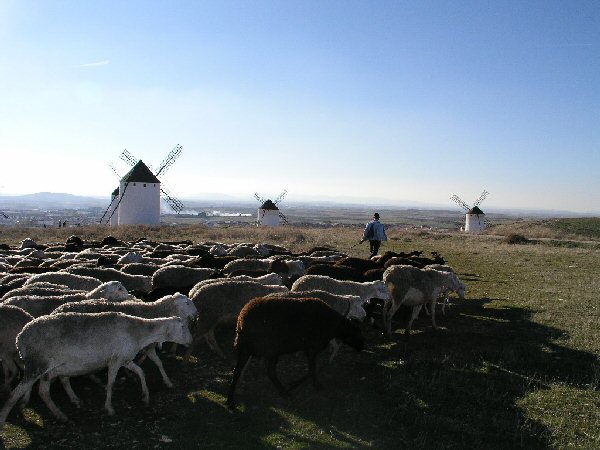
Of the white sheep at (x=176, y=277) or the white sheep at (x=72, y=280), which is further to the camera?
the white sheep at (x=176, y=277)

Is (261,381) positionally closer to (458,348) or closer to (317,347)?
(317,347)

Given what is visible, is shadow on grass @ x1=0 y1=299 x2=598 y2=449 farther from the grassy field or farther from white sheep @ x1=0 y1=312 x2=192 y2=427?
white sheep @ x1=0 y1=312 x2=192 y2=427

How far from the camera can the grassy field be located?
259 inches

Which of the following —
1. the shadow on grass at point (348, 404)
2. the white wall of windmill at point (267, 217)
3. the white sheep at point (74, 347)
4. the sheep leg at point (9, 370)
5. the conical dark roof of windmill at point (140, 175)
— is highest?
the conical dark roof of windmill at point (140, 175)

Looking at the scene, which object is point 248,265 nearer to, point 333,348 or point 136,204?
point 333,348

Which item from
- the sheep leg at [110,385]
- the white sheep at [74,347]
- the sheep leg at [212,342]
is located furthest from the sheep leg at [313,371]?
the sheep leg at [110,385]

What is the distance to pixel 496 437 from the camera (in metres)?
6.62

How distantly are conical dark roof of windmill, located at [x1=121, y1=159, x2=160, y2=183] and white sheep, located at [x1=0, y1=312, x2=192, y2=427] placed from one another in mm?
48353

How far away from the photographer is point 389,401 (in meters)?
7.79

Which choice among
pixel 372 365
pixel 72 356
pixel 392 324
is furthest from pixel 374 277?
pixel 72 356

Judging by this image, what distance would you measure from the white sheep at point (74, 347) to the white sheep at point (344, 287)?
4468 mm

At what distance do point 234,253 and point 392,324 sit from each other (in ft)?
32.1

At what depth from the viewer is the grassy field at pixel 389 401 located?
259 inches

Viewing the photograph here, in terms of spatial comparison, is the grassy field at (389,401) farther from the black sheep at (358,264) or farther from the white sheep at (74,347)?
the black sheep at (358,264)
